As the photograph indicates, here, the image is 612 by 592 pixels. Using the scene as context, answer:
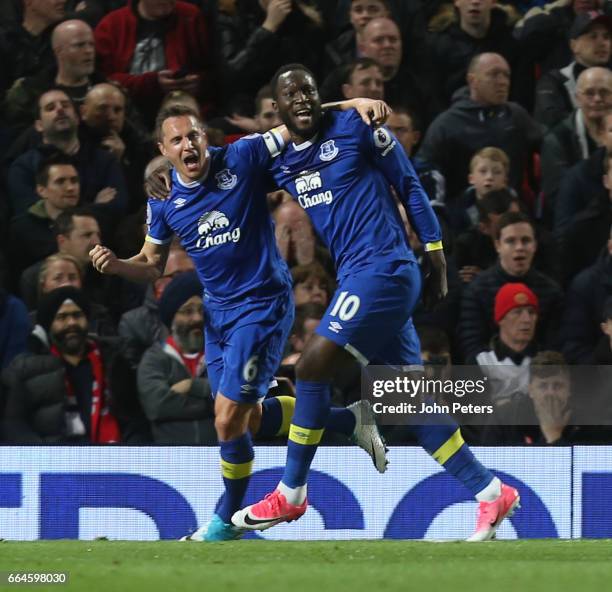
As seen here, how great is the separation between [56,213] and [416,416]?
3700 millimetres

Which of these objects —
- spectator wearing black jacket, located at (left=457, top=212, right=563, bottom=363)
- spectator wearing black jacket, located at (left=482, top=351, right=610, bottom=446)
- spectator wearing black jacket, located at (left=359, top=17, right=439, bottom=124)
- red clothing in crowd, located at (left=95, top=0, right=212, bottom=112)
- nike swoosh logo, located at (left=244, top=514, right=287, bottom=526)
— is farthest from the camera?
red clothing in crowd, located at (left=95, top=0, right=212, bottom=112)

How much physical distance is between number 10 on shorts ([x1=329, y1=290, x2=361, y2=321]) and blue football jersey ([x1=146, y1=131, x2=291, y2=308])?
70cm

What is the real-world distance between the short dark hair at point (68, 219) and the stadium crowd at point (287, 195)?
1 centimetres

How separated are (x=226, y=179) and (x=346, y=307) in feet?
3.59

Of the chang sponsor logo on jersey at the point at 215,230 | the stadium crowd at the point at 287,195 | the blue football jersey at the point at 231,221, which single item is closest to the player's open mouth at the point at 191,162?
the blue football jersey at the point at 231,221

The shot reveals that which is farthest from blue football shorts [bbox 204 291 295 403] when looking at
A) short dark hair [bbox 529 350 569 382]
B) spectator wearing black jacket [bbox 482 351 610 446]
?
short dark hair [bbox 529 350 569 382]

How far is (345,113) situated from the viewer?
8.39 m

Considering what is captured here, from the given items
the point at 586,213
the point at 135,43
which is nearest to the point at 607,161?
the point at 586,213

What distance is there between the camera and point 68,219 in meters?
10.9

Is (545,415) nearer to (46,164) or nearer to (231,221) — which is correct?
(231,221)

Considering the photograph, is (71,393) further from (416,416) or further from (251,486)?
(416,416)

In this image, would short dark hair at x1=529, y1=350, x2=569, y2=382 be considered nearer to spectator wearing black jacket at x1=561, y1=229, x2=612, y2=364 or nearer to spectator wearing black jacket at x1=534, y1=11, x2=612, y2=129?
spectator wearing black jacket at x1=561, y1=229, x2=612, y2=364

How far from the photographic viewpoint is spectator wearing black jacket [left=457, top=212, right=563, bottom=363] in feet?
34.7

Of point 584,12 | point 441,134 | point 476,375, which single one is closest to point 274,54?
point 441,134
